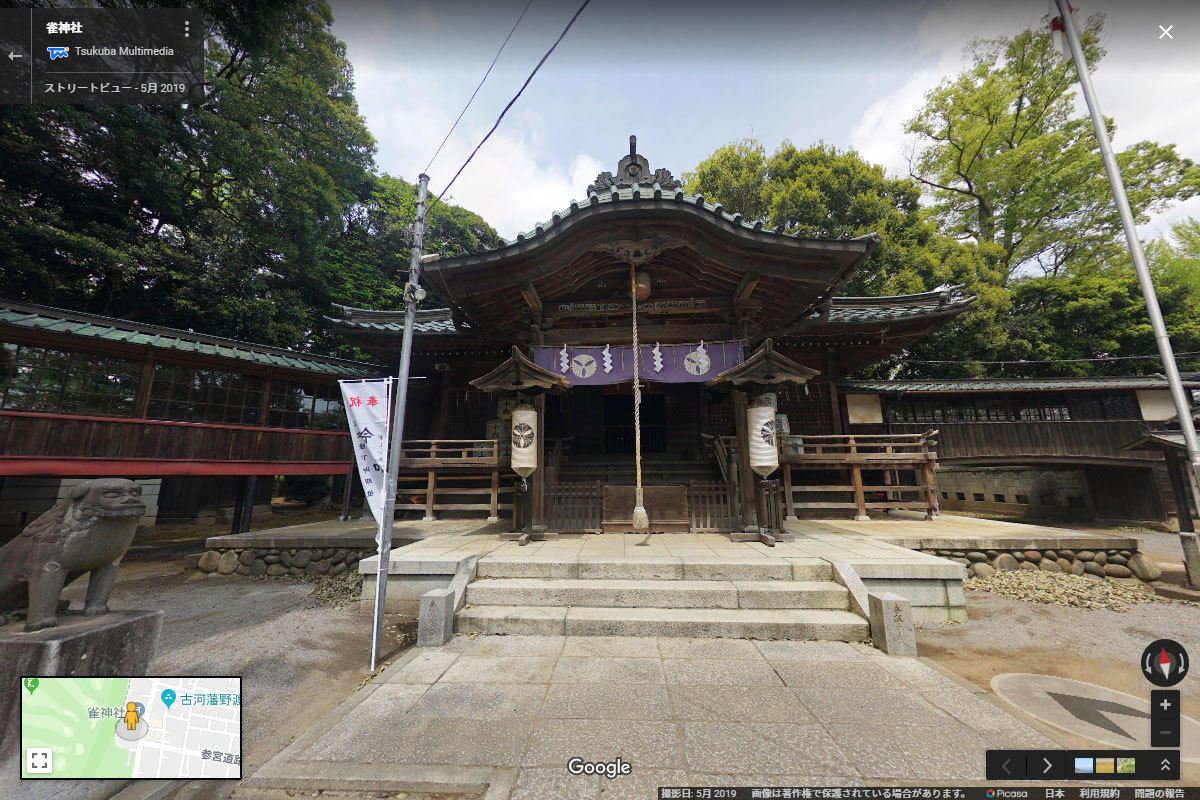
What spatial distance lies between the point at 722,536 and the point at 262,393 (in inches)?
554

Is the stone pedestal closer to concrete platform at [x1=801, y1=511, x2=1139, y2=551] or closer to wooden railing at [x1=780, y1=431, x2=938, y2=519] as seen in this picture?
concrete platform at [x1=801, y1=511, x2=1139, y2=551]

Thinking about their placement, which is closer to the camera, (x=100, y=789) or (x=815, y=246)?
(x=100, y=789)

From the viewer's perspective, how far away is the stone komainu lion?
292 cm

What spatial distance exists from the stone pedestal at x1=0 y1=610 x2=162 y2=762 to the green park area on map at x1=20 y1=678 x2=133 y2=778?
0.07m

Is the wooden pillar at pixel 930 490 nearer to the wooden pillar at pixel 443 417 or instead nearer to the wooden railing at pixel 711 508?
the wooden railing at pixel 711 508

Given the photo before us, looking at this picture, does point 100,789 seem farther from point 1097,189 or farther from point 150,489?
point 1097,189

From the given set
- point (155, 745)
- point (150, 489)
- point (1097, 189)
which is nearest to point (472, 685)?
point (155, 745)

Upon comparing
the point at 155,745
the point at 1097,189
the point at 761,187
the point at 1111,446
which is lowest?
the point at 155,745

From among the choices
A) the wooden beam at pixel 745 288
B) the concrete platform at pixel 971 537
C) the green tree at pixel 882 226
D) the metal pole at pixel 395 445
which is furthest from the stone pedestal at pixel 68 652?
the green tree at pixel 882 226

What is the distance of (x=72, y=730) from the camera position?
2605 millimetres

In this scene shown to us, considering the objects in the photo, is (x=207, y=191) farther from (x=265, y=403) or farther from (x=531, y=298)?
(x=531, y=298)

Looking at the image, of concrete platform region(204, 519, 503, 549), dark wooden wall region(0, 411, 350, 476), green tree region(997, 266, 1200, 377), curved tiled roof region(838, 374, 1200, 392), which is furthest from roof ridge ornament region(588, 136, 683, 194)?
green tree region(997, 266, 1200, 377)

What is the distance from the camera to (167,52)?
45.6 feet

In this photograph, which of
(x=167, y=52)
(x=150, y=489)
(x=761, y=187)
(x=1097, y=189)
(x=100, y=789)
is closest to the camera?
(x=100, y=789)
